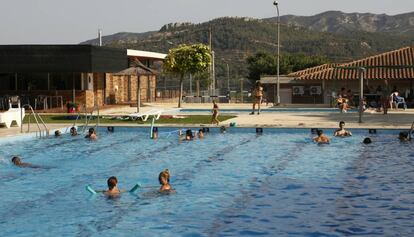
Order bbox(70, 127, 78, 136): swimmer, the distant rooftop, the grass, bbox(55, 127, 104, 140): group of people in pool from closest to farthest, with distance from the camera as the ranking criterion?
bbox(55, 127, 104, 140): group of people in pool, bbox(70, 127, 78, 136): swimmer, the grass, the distant rooftop

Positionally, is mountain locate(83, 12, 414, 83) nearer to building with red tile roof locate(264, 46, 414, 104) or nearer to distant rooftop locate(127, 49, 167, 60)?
distant rooftop locate(127, 49, 167, 60)

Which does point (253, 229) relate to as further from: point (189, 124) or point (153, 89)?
point (153, 89)

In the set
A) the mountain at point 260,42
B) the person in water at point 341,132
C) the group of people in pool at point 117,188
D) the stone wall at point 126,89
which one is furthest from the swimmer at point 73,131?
the mountain at point 260,42

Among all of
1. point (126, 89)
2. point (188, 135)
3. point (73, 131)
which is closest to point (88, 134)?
point (73, 131)

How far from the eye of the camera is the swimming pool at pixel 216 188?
9.95m

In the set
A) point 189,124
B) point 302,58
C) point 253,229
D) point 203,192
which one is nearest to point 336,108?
point 189,124

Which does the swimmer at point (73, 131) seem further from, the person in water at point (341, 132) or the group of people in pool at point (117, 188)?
the group of people in pool at point (117, 188)

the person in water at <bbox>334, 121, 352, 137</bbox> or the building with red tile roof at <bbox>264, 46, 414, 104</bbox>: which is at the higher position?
the building with red tile roof at <bbox>264, 46, 414, 104</bbox>

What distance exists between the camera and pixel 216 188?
13352 millimetres

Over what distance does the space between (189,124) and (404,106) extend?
14.3 metres

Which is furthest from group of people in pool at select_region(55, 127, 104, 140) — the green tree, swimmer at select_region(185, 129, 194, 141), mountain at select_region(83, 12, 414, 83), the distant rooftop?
mountain at select_region(83, 12, 414, 83)

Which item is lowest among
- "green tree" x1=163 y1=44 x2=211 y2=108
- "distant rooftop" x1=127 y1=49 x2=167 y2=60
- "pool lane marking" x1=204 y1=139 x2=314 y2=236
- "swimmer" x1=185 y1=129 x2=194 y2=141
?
"pool lane marking" x1=204 y1=139 x2=314 y2=236

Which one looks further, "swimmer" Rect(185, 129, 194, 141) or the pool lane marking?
"swimmer" Rect(185, 129, 194, 141)

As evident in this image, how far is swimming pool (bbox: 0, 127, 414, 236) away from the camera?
995cm
